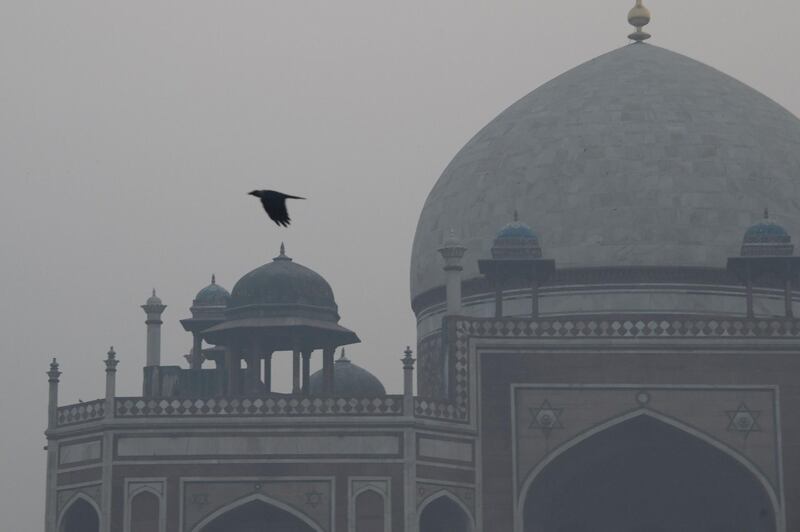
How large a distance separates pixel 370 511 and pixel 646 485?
5.58 meters

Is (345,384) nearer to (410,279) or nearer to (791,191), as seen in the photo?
(410,279)

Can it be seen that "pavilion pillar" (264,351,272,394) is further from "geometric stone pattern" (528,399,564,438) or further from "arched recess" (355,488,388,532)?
"geometric stone pattern" (528,399,564,438)

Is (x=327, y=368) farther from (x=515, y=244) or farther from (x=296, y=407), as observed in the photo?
(x=515, y=244)

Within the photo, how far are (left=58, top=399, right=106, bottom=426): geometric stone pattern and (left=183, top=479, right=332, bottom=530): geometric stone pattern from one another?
1.90 meters

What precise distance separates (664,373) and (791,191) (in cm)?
566

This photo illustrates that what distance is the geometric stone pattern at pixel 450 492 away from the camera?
Answer: 3697 centimetres

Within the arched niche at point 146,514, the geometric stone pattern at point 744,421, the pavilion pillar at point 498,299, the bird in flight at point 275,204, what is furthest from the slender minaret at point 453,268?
the bird in flight at point 275,204

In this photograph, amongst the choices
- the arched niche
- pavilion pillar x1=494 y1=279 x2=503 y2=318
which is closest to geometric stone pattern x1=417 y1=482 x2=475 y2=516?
pavilion pillar x1=494 y1=279 x2=503 y2=318

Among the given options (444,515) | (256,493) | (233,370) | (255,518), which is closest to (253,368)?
(233,370)

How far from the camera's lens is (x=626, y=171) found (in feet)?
138

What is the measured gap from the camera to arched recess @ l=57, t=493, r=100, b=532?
37.8 m

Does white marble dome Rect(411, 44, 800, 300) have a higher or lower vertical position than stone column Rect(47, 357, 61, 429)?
higher

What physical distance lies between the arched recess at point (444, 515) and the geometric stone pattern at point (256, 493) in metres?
1.51

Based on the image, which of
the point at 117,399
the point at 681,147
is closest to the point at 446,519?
the point at 117,399
